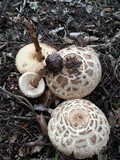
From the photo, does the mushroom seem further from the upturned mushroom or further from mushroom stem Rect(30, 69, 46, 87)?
the upturned mushroom

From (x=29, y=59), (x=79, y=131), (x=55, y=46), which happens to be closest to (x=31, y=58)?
(x=29, y=59)

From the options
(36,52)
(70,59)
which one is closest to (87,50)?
(70,59)

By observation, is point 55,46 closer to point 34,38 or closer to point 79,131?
point 34,38

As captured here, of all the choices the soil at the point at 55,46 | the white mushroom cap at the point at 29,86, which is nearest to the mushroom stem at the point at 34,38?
the white mushroom cap at the point at 29,86

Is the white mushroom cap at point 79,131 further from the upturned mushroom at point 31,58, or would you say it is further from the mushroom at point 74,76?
the upturned mushroom at point 31,58

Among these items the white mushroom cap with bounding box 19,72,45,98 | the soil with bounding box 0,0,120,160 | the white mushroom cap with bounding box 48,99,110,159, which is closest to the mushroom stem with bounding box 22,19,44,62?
the white mushroom cap with bounding box 19,72,45,98

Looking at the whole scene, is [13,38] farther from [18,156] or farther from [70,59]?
[18,156]
